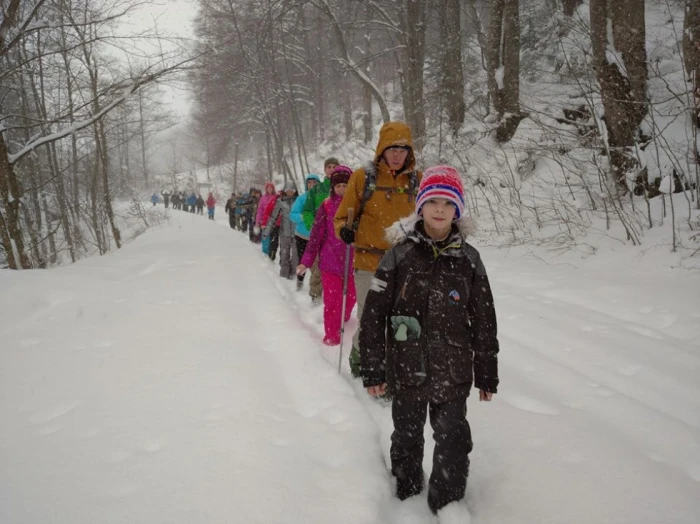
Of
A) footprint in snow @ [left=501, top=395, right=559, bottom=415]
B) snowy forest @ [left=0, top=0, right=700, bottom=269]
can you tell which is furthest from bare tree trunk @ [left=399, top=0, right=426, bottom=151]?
footprint in snow @ [left=501, top=395, right=559, bottom=415]

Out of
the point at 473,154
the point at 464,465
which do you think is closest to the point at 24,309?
the point at 464,465

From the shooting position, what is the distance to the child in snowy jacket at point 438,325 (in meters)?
1.88

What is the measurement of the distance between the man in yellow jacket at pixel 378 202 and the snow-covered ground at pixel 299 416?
3.73 feet

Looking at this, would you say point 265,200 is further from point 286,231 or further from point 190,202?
point 190,202

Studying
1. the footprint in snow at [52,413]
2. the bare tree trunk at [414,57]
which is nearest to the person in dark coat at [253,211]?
the bare tree trunk at [414,57]

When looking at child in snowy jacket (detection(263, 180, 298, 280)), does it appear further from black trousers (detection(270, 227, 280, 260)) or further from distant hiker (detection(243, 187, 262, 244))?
distant hiker (detection(243, 187, 262, 244))

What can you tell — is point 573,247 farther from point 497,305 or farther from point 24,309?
point 24,309

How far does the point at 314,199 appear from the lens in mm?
5609

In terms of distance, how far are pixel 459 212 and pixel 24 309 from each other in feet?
16.1

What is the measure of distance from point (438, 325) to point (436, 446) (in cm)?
65

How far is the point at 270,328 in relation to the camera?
4422 millimetres

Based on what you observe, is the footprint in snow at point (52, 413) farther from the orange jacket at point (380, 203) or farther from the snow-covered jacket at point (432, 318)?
the orange jacket at point (380, 203)

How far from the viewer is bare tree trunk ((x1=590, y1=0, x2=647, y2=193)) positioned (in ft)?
19.8

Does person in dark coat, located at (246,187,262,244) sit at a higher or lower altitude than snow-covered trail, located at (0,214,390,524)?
higher
